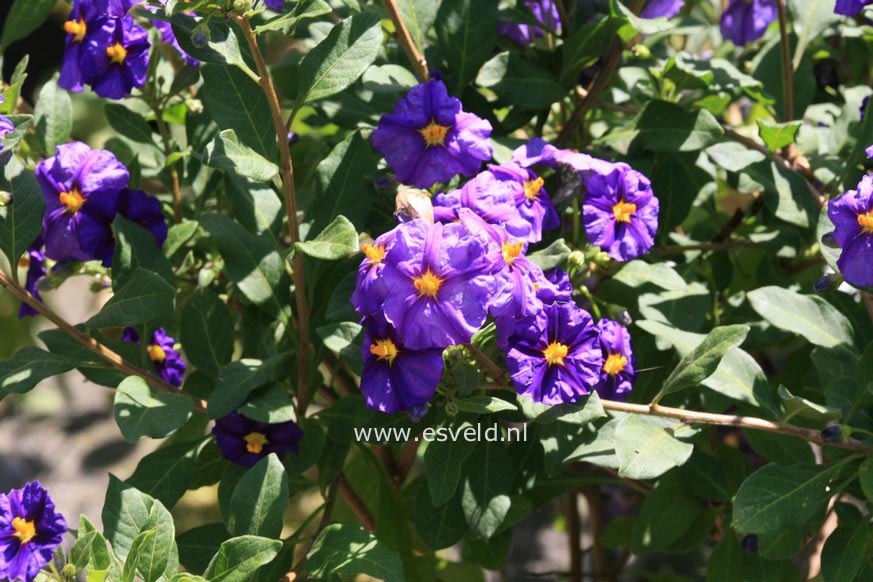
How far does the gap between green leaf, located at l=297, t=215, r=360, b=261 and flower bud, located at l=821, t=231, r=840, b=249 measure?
1.83 ft

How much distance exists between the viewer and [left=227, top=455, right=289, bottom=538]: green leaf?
119cm

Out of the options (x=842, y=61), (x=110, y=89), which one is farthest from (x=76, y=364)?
(x=842, y=61)

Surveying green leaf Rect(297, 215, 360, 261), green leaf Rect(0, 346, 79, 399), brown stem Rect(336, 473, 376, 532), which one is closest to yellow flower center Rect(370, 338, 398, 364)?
green leaf Rect(297, 215, 360, 261)

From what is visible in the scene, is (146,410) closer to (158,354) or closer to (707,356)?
(158,354)

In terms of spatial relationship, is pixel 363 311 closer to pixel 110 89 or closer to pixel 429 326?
pixel 429 326

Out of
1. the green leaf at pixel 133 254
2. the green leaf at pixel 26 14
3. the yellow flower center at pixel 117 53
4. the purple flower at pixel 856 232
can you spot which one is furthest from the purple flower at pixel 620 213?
the green leaf at pixel 26 14

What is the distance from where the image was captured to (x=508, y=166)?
1.24 meters

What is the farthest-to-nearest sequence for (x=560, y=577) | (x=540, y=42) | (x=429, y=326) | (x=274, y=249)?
(x=560, y=577), (x=540, y=42), (x=274, y=249), (x=429, y=326)

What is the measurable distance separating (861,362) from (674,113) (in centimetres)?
42

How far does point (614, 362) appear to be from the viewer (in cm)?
126

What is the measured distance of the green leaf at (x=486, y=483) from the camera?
1327 mm

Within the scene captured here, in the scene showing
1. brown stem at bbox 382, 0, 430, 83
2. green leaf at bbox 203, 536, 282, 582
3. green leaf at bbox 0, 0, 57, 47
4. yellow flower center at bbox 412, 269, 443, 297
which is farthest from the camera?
green leaf at bbox 0, 0, 57, 47

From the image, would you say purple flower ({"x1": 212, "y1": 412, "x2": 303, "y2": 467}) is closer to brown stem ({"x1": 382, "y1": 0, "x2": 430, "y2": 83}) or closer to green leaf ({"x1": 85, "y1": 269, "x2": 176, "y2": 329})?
green leaf ({"x1": 85, "y1": 269, "x2": 176, "y2": 329})

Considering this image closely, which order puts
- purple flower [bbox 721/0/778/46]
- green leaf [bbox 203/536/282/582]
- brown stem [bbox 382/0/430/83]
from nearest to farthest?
green leaf [bbox 203/536/282/582], brown stem [bbox 382/0/430/83], purple flower [bbox 721/0/778/46]
